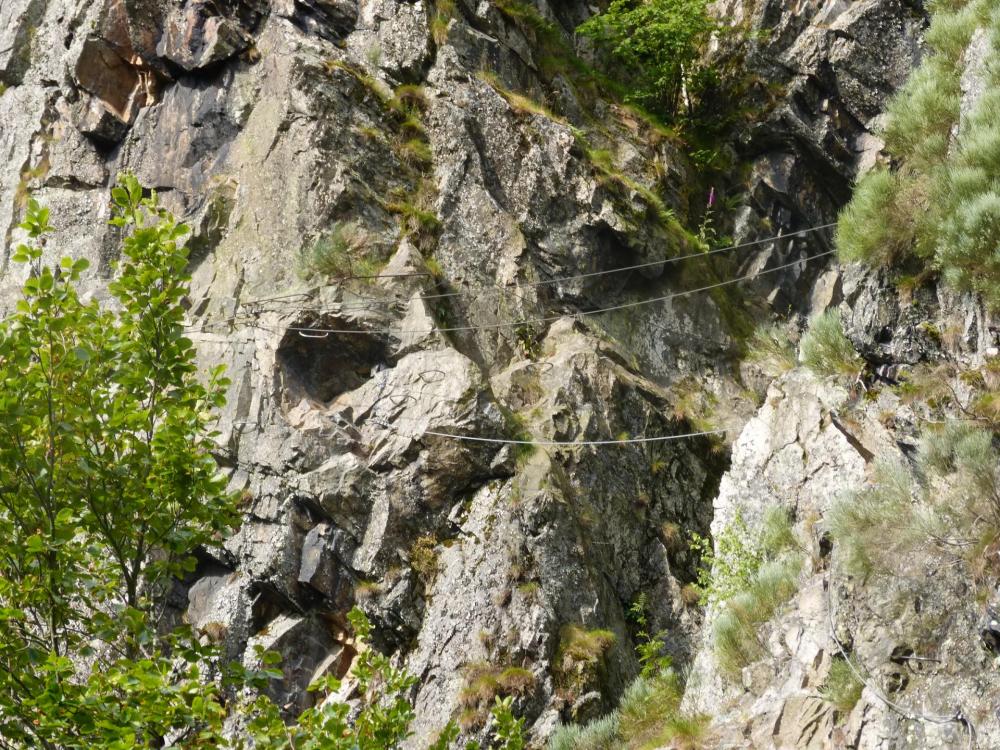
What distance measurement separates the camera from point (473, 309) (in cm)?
1331

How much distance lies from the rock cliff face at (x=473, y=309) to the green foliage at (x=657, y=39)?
0.81 m

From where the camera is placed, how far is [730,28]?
1745cm

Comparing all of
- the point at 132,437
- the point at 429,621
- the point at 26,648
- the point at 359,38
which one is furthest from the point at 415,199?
the point at 26,648

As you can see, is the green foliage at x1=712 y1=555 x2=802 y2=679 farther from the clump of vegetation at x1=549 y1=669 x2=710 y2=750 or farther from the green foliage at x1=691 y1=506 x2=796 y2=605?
the clump of vegetation at x1=549 y1=669 x2=710 y2=750

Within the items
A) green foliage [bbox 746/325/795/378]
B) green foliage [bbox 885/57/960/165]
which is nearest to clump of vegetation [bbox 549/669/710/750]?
green foliage [bbox 885/57/960/165]

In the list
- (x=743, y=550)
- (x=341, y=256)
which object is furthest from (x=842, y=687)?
(x=341, y=256)

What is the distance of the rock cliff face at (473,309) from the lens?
10.5 m

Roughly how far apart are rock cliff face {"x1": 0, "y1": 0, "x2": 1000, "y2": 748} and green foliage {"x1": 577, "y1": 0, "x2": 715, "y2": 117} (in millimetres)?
814

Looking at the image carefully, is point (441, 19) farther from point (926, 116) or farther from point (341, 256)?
point (926, 116)

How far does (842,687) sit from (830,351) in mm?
3411

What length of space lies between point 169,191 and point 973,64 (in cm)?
1049

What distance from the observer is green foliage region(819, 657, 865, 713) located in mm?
7230

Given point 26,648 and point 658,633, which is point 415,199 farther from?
point 26,648

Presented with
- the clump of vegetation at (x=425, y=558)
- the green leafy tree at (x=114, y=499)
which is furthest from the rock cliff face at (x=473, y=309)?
the green leafy tree at (x=114, y=499)
